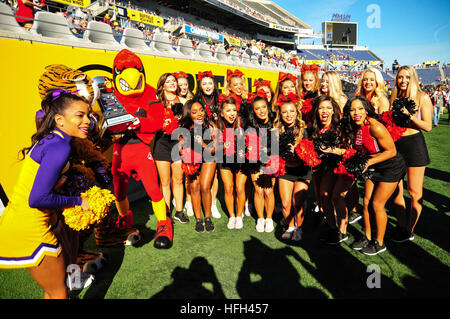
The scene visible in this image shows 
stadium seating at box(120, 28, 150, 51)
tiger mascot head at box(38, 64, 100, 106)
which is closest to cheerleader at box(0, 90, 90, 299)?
tiger mascot head at box(38, 64, 100, 106)

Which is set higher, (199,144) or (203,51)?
(203,51)

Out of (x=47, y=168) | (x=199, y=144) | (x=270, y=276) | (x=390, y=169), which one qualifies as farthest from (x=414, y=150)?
(x=47, y=168)

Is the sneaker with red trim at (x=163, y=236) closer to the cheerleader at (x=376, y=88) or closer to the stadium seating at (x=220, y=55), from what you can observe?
Result: the cheerleader at (x=376, y=88)

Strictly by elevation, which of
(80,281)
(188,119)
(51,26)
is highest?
(51,26)

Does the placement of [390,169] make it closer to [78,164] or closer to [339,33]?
[78,164]

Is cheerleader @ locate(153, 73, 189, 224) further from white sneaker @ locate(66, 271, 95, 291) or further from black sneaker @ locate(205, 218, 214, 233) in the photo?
white sneaker @ locate(66, 271, 95, 291)

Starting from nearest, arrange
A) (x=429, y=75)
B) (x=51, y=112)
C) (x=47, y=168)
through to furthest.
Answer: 1. (x=47, y=168)
2. (x=51, y=112)
3. (x=429, y=75)

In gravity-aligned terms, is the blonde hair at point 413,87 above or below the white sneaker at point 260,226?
above

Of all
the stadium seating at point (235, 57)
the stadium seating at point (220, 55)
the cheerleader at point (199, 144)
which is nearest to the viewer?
the cheerleader at point (199, 144)

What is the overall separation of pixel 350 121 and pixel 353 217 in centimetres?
181

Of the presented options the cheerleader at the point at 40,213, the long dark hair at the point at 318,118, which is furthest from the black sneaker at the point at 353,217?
the cheerleader at the point at 40,213

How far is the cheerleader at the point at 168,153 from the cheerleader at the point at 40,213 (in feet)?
6.30

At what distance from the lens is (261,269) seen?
2730 mm

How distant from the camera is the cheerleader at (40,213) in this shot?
1.56m
